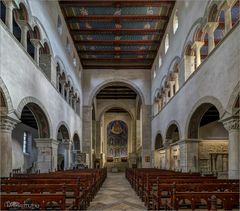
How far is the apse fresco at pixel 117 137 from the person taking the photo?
45.6 metres

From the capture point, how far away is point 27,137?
22906 mm

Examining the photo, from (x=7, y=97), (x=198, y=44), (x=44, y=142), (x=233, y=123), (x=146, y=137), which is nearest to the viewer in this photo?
(x=233, y=123)

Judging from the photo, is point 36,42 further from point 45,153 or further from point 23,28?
point 45,153

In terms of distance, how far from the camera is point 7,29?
32.1ft

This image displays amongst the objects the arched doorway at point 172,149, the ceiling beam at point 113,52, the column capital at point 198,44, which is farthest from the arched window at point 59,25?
the arched doorway at point 172,149

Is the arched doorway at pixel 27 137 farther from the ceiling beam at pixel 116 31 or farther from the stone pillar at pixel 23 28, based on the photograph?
the ceiling beam at pixel 116 31

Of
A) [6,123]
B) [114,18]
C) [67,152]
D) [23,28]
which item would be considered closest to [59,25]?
[114,18]

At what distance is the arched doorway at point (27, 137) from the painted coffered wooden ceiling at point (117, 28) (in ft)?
21.8

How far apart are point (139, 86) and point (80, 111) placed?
5834 mm

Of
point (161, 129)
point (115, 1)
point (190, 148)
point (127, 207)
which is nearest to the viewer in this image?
point (127, 207)

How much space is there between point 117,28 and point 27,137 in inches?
392

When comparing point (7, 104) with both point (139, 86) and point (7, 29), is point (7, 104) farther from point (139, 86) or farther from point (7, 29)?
point (139, 86)

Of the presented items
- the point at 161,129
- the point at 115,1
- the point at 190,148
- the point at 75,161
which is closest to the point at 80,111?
the point at 75,161

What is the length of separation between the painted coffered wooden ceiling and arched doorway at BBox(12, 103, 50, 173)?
262 inches
